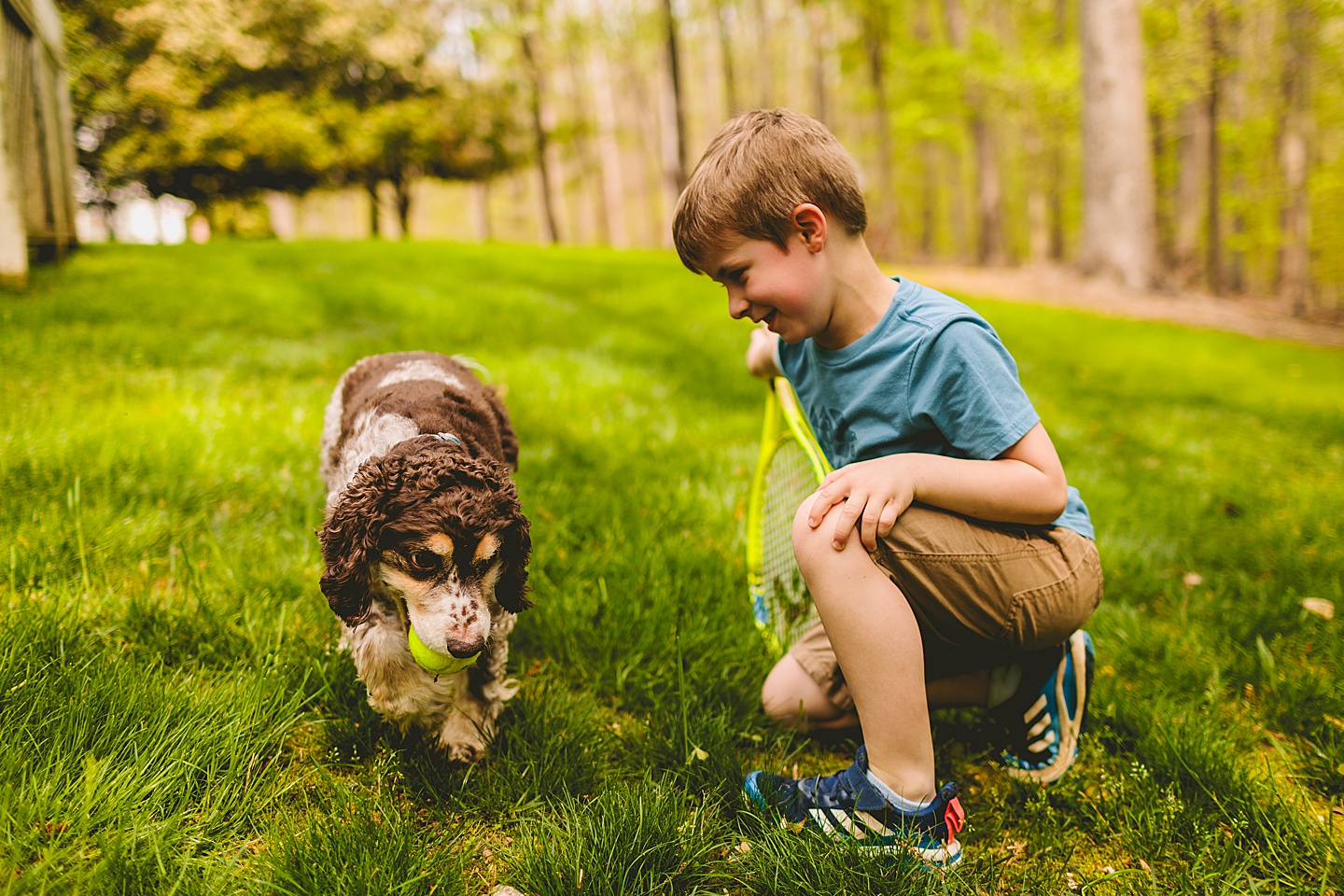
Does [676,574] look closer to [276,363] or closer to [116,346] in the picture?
[276,363]

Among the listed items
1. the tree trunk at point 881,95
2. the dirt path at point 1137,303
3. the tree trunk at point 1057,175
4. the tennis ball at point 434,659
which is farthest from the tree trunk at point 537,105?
the tennis ball at point 434,659

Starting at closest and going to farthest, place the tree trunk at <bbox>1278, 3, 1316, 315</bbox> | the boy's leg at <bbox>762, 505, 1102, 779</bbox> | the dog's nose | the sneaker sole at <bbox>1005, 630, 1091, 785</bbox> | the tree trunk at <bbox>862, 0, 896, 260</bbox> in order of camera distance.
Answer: the dog's nose, the boy's leg at <bbox>762, 505, 1102, 779</bbox>, the sneaker sole at <bbox>1005, 630, 1091, 785</bbox>, the tree trunk at <bbox>1278, 3, 1316, 315</bbox>, the tree trunk at <bbox>862, 0, 896, 260</bbox>

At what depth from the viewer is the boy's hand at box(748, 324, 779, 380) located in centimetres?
297

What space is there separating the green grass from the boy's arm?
85 cm

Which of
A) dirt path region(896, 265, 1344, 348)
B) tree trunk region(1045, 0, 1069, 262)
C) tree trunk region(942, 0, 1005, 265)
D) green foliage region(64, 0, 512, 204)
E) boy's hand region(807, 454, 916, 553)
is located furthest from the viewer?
tree trunk region(1045, 0, 1069, 262)

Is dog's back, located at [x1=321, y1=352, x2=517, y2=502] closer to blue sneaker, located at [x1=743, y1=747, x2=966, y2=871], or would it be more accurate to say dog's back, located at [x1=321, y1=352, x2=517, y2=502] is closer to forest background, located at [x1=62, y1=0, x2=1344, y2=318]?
blue sneaker, located at [x1=743, y1=747, x2=966, y2=871]

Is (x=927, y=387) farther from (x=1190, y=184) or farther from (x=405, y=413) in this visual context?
(x=1190, y=184)

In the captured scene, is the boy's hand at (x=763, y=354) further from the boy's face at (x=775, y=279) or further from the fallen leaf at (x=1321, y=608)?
the fallen leaf at (x=1321, y=608)

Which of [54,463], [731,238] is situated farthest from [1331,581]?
[54,463]

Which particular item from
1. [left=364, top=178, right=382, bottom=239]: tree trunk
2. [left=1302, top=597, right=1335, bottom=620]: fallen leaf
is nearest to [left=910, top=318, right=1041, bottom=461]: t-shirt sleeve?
[left=1302, top=597, right=1335, bottom=620]: fallen leaf

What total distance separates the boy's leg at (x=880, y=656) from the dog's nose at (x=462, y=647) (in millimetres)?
923

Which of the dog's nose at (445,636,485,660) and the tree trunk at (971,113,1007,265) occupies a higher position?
the tree trunk at (971,113,1007,265)

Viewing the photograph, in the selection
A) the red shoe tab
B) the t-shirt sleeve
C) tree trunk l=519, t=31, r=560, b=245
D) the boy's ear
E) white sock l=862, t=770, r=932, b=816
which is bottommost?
the red shoe tab

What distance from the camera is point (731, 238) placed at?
2.17 meters
